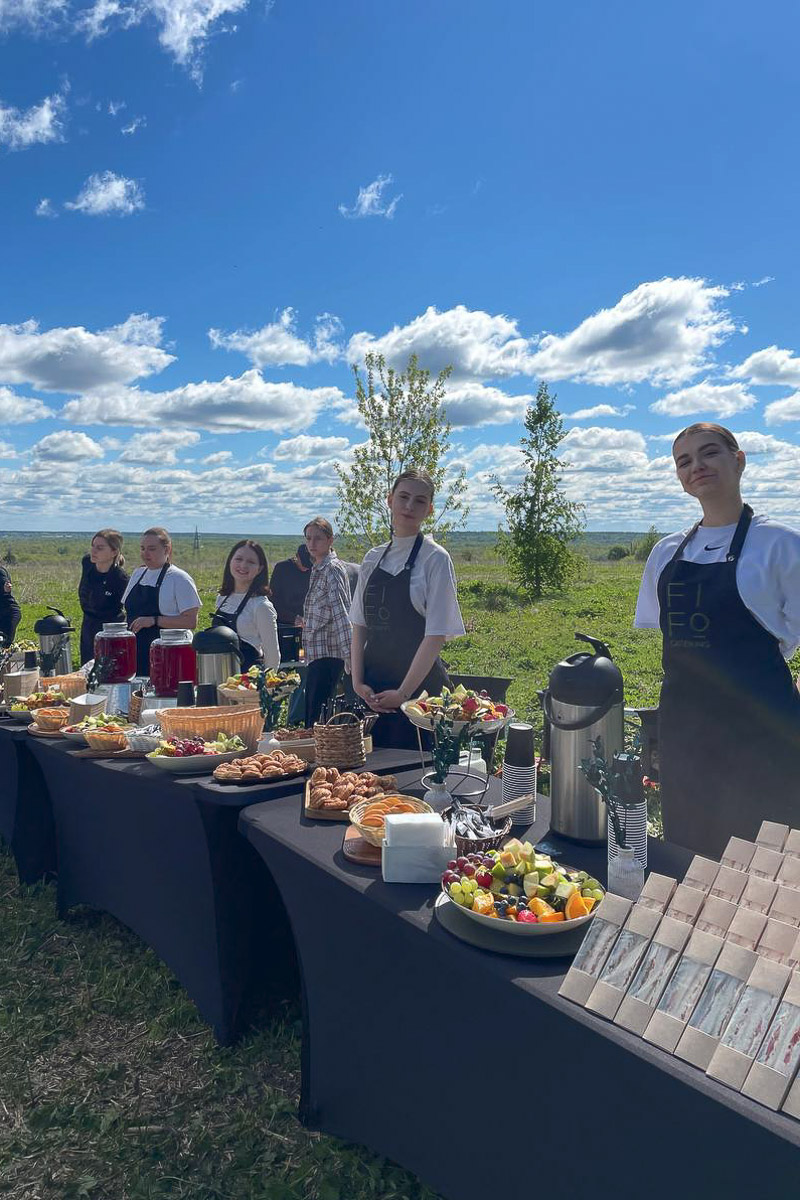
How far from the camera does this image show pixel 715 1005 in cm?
108

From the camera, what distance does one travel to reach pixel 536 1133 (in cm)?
136

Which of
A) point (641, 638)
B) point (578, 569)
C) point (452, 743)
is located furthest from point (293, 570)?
point (578, 569)

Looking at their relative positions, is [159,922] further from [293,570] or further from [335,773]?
[293,570]

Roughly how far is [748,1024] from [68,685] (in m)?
3.68

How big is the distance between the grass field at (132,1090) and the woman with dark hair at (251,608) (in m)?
1.86

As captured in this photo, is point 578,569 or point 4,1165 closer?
point 4,1165

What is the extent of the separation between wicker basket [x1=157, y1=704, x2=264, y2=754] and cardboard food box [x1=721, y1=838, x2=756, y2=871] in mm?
1870

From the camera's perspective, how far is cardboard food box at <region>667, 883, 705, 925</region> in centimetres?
120

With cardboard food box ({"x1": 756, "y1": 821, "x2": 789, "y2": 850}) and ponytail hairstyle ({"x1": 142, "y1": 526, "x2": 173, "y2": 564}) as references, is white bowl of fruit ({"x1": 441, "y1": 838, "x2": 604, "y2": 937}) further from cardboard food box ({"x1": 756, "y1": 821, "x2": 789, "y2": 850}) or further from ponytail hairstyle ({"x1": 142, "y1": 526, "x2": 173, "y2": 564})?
ponytail hairstyle ({"x1": 142, "y1": 526, "x2": 173, "y2": 564})

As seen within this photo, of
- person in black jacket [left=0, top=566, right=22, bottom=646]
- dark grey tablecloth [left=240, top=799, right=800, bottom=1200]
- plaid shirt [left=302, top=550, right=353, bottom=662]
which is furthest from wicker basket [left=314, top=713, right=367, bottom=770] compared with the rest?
person in black jacket [left=0, top=566, right=22, bottom=646]

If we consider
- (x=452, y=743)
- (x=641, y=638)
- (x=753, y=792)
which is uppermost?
(x=452, y=743)

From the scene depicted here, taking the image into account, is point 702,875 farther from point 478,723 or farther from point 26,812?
point 26,812

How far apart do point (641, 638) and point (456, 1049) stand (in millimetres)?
14331

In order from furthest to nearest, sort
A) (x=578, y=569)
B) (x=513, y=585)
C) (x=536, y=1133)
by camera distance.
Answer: (x=513, y=585) < (x=578, y=569) < (x=536, y=1133)
